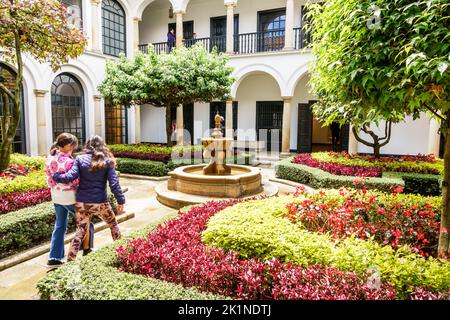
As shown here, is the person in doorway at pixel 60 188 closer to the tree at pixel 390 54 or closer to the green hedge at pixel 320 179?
the tree at pixel 390 54

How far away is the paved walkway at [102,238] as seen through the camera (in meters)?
3.34

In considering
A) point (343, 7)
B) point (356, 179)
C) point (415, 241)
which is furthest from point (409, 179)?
point (343, 7)

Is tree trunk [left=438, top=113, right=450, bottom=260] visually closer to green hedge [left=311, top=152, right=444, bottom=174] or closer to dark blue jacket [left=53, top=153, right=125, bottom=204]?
dark blue jacket [left=53, top=153, right=125, bottom=204]

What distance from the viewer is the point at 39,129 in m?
12.4

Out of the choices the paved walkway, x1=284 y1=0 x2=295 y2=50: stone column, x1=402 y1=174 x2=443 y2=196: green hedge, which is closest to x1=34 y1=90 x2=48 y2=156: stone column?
the paved walkway

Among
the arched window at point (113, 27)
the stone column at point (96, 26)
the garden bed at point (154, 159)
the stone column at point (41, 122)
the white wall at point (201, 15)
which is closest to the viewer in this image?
the garden bed at point (154, 159)

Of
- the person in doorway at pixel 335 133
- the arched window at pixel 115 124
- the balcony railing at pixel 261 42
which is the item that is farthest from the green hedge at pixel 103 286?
the arched window at pixel 115 124

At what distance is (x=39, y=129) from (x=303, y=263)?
12.7m

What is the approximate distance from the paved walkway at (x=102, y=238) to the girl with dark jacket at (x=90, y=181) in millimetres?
502

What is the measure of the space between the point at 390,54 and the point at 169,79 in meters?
8.68

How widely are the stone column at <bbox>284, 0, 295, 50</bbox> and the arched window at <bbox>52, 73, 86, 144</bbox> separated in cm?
974

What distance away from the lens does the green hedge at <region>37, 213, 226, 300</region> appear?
7.54ft

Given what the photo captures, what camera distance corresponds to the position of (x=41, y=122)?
12383 mm

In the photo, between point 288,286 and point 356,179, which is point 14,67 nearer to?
point 356,179
